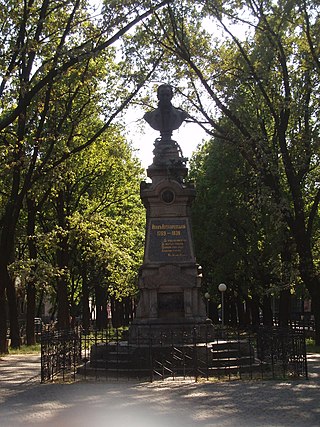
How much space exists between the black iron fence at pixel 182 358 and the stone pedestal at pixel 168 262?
0.56 meters

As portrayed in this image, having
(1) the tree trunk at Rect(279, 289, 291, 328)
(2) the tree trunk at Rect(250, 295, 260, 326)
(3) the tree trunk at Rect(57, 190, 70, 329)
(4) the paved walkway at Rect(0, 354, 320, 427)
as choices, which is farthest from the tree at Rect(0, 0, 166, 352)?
(2) the tree trunk at Rect(250, 295, 260, 326)

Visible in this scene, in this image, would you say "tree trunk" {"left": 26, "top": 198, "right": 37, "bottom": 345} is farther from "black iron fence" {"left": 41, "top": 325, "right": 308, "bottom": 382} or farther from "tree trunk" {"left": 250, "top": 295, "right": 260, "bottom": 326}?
"tree trunk" {"left": 250, "top": 295, "right": 260, "bottom": 326}

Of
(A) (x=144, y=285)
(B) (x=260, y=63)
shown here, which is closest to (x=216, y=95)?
(B) (x=260, y=63)

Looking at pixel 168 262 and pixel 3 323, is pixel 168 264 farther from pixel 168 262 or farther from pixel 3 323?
pixel 3 323

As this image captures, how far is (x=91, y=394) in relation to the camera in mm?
11664

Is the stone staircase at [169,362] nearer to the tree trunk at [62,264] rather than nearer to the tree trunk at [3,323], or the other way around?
the tree trunk at [3,323]

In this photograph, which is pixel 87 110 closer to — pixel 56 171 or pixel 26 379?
pixel 56 171

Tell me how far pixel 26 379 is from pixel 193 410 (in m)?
6.28

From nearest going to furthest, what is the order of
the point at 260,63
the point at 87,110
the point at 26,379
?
the point at 26,379
the point at 260,63
the point at 87,110

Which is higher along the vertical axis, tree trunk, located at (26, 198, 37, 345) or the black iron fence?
tree trunk, located at (26, 198, 37, 345)

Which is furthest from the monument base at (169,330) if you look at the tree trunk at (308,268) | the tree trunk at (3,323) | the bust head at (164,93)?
the tree trunk at (3,323)

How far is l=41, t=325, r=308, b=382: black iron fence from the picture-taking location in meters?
14.0

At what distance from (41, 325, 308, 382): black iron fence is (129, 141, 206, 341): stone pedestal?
56 cm

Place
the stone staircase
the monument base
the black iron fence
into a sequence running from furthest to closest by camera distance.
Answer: the monument base → the stone staircase → the black iron fence
